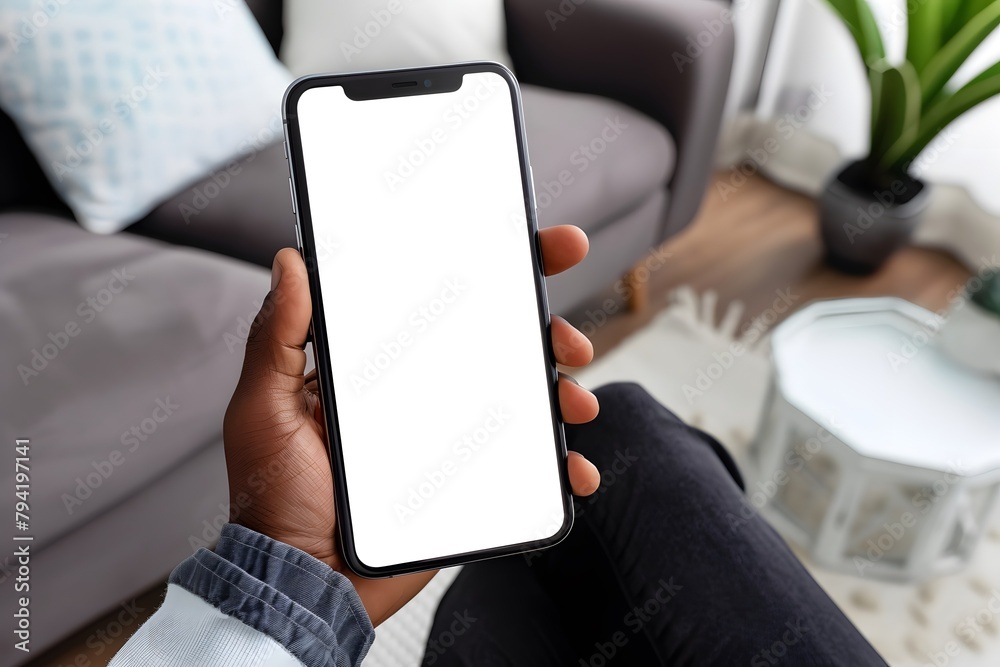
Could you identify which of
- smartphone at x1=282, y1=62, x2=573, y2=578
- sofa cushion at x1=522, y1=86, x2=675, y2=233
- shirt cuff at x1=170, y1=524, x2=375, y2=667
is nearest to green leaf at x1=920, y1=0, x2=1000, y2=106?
sofa cushion at x1=522, y1=86, x2=675, y2=233

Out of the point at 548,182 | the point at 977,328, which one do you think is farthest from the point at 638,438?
the point at 977,328

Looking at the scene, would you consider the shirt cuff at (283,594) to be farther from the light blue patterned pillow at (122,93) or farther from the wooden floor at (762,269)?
the wooden floor at (762,269)

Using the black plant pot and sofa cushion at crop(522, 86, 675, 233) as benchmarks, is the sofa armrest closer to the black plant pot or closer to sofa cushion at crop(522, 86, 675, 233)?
sofa cushion at crop(522, 86, 675, 233)

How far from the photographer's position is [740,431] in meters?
1.42

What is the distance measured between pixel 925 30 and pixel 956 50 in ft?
0.26

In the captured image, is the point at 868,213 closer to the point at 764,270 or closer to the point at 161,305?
the point at 764,270

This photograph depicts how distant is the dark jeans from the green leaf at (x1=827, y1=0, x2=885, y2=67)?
1224 millimetres

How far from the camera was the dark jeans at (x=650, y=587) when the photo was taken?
→ 619 millimetres

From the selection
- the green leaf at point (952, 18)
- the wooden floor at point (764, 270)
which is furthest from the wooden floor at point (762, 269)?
the green leaf at point (952, 18)

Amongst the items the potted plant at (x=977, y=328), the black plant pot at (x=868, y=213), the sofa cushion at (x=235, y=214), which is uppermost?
the sofa cushion at (x=235, y=214)

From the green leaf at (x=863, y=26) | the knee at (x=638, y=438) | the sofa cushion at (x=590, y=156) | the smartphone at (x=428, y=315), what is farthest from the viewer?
the green leaf at (x=863, y=26)

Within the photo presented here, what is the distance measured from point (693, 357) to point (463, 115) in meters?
1.04

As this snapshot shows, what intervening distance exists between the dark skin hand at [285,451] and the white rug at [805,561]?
0.50 m

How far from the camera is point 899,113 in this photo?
1607mm
